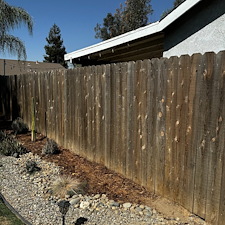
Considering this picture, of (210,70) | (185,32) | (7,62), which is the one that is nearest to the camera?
(210,70)

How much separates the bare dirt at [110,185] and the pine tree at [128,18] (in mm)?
25142

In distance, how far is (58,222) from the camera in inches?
107

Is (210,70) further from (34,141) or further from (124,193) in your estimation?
(34,141)

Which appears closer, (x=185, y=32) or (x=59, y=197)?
(x=59, y=197)

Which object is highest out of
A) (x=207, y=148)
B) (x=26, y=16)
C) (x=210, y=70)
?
(x=26, y=16)

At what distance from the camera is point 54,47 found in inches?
1615

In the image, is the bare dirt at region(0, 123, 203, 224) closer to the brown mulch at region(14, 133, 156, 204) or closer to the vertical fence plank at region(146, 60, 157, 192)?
the brown mulch at region(14, 133, 156, 204)

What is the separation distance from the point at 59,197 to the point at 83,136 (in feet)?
5.73

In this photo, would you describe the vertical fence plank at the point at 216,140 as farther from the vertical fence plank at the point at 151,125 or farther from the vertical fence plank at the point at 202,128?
the vertical fence plank at the point at 151,125

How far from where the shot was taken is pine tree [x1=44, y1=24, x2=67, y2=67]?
133 ft

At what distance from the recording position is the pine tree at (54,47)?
40.6 metres

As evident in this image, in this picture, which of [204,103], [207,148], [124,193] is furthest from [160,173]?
[204,103]

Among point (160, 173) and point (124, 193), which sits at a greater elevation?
point (160, 173)

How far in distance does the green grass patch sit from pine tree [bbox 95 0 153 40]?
26961 millimetres
